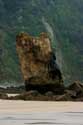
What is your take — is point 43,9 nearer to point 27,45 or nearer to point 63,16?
point 63,16

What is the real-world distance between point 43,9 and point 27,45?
87.5 metres

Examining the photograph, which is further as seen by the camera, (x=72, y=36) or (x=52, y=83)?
(x=72, y=36)

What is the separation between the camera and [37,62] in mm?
47312

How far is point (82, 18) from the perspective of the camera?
137 meters

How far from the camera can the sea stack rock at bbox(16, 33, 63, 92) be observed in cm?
4378

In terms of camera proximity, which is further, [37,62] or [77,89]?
[37,62]

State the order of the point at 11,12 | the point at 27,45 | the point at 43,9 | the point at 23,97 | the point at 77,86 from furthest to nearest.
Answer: the point at 43,9, the point at 11,12, the point at 27,45, the point at 77,86, the point at 23,97
